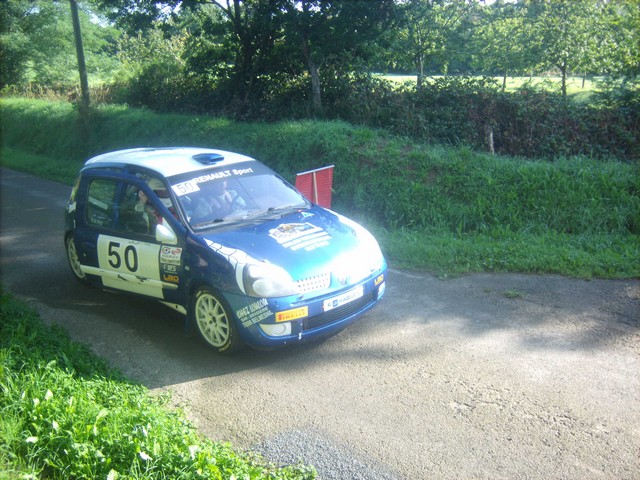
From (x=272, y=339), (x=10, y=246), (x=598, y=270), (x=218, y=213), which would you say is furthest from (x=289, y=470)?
(x=10, y=246)

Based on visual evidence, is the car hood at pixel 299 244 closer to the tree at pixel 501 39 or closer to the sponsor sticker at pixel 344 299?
the sponsor sticker at pixel 344 299

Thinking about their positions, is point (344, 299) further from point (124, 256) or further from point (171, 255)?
point (124, 256)

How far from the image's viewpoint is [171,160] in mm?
6996

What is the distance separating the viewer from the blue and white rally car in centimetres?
548

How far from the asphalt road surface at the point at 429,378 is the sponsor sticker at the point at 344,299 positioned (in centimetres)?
45

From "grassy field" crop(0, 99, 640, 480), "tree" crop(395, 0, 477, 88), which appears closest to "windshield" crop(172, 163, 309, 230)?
"grassy field" crop(0, 99, 640, 480)

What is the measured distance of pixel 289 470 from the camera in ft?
13.2

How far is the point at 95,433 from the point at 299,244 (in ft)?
8.21

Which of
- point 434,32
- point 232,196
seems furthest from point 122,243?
point 434,32

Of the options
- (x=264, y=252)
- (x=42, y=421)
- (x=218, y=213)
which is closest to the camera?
(x=42, y=421)

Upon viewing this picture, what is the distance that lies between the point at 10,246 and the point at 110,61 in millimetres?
24249

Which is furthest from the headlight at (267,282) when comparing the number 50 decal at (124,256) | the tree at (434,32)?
the tree at (434,32)

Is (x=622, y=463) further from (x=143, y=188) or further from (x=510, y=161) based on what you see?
(x=510, y=161)

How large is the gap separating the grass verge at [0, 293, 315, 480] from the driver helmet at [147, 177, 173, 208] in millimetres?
1865
